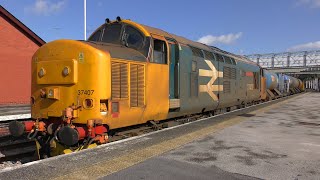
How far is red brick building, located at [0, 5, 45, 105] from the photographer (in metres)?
20.9

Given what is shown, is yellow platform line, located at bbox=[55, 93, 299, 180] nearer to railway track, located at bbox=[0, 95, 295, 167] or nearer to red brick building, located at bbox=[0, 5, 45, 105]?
railway track, located at bbox=[0, 95, 295, 167]

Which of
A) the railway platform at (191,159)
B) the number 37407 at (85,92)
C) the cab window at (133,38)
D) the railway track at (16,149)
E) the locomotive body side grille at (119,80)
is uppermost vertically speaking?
the cab window at (133,38)

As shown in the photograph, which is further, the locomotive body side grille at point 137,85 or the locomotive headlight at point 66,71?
the locomotive body side grille at point 137,85

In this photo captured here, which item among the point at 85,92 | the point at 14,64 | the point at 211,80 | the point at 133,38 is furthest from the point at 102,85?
the point at 14,64

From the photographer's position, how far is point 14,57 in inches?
848

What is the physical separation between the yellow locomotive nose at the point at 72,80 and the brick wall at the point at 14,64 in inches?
565

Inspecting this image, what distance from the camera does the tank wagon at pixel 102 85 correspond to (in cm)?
734

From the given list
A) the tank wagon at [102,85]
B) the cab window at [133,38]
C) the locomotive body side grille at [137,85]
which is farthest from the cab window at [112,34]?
the locomotive body side grille at [137,85]

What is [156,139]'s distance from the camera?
8266mm

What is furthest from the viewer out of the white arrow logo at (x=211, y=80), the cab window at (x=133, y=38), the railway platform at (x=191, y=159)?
the white arrow logo at (x=211, y=80)

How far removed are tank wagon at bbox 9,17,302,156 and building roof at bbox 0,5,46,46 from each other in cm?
1367

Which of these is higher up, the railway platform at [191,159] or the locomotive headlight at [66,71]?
the locomotive headlight at [66,71]

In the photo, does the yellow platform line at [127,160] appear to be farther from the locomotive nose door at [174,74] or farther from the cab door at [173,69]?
the cab door at [173,69]

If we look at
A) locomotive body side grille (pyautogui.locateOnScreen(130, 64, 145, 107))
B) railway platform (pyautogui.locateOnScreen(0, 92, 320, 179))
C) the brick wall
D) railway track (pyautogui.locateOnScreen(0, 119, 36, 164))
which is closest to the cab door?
railway platform (pyautogui.locateOnScreen(0, 92, 320, 179))
